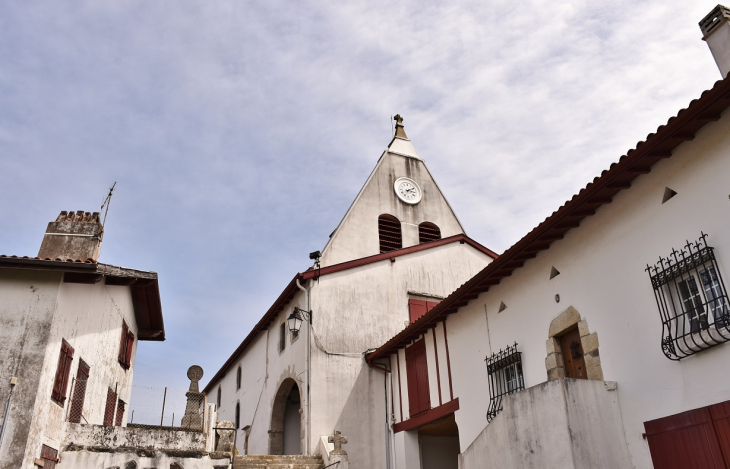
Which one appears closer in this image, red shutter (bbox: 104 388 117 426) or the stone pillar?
the stone pillar

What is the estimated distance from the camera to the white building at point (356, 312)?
15.8m

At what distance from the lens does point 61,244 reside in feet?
42.7

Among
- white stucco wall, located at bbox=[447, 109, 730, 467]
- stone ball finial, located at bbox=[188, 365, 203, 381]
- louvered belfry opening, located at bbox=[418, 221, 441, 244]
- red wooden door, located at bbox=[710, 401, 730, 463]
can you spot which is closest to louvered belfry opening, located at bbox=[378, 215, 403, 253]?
louvered belfry opening, located at bbox=[418, 221, 441, 244]

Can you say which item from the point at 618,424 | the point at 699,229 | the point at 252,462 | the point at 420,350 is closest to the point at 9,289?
the point at 252,462

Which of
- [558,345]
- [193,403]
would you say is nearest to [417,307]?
[193,403]

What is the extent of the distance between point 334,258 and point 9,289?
9696 millimetres

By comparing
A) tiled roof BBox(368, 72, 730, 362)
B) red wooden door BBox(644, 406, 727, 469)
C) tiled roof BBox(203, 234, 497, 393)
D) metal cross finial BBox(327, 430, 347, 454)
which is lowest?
red wooden door BBox(644, 406, 727, 469)

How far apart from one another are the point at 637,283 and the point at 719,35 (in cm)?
475

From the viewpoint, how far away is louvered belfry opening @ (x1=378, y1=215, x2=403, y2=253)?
1995 centimetres

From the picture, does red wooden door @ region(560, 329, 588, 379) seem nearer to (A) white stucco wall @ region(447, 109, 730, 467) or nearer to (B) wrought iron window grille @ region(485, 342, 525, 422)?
(A) white stucco wall @ region(447, 109, 730, 467)

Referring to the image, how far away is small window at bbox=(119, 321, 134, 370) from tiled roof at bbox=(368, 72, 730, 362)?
293 inches

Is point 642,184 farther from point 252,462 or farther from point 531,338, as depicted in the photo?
point 252,462

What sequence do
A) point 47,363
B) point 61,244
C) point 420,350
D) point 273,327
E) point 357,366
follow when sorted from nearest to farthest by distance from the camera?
point 47,363, point 61,244, point 420,350, point 357,366, point 273,327

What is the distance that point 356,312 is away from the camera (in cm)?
1717
